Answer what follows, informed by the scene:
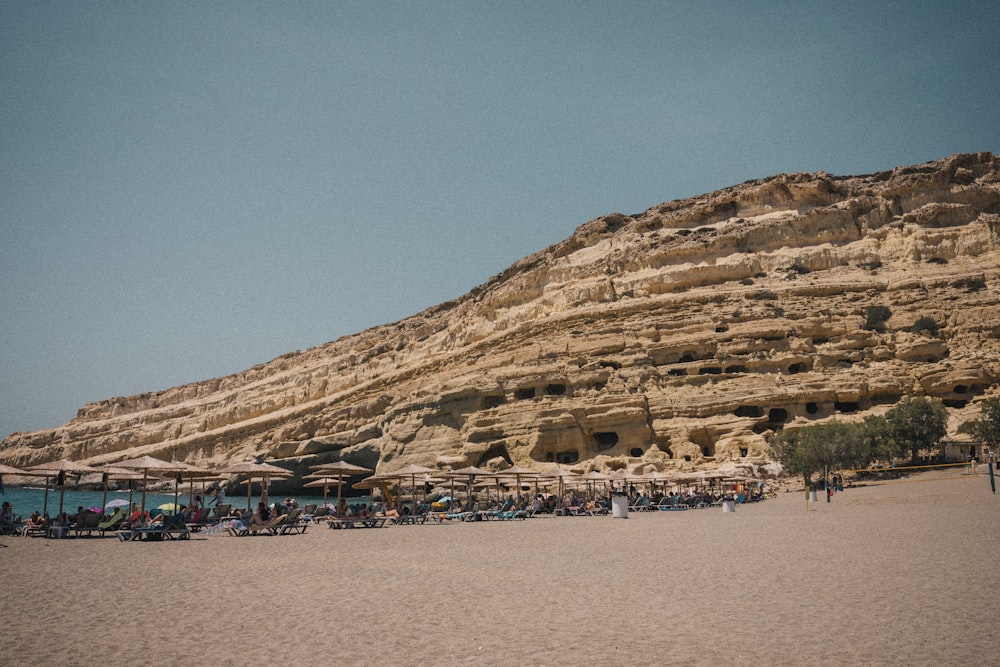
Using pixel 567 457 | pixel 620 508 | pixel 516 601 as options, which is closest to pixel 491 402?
pixel 567 457

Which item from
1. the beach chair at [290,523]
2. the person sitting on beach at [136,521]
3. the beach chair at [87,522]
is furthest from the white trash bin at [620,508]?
the beach chair at [87,522]

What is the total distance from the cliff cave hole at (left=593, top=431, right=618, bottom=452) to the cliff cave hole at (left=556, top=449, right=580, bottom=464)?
144cm

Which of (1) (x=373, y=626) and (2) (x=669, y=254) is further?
(2) (x=669, y=254)

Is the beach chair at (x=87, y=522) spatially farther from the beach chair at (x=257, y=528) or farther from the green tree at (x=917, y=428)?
the green tree at (x=917, y=428)

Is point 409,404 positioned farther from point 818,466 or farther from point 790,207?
point 790,207

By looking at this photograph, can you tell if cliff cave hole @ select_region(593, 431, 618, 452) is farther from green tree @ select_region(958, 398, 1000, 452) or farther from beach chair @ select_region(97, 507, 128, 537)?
beach chair @ select_region(97, 507, 128, 537)

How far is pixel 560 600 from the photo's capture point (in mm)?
8406

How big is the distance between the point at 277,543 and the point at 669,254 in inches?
1862

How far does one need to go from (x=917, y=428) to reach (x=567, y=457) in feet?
64.8

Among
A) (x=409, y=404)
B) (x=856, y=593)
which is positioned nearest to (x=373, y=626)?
(x=856, y=593)

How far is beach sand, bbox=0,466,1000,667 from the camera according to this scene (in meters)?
5.97

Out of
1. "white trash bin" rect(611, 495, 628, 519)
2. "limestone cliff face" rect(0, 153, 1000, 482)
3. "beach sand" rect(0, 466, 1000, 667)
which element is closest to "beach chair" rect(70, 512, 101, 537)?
"beach sand" rect(0, 466, 1000, 667)

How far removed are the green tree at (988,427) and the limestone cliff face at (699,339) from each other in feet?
11.5

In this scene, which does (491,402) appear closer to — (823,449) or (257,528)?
(823,449)
